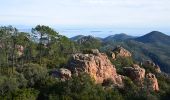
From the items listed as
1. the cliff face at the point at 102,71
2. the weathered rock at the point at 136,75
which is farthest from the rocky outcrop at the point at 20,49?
the weathered rock at the point at 136,75

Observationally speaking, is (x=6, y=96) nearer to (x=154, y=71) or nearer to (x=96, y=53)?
(x=96, y=53)

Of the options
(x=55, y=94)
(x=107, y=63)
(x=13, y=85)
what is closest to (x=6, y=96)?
(x=13, y=85)

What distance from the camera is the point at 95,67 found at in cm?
5497

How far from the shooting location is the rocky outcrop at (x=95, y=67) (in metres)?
53.1

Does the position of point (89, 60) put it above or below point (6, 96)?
above

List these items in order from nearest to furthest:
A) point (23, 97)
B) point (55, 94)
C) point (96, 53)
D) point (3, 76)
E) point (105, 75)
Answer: point (23, 97), point (55, 94), point (3, 76), point (105, 75), point (96, 53)

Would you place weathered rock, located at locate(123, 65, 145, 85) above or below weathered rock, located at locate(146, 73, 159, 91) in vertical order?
above

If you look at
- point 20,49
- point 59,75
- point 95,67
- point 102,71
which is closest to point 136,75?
point 102,71

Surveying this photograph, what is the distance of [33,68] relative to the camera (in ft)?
177

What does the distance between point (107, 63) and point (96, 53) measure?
3598 millimetres

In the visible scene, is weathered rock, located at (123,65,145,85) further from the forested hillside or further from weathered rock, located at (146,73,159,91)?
weathered rock, located at (146,73,159,91)

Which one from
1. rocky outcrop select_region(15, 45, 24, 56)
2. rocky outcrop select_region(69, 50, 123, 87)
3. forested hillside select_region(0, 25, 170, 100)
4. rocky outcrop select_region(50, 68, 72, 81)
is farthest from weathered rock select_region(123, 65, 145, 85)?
rocky outcrop select_region(15, 45, 24, 56)

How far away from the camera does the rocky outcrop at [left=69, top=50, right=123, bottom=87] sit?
5309cm

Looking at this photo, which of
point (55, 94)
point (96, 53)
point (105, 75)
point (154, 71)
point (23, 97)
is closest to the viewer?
point (23, 97)
